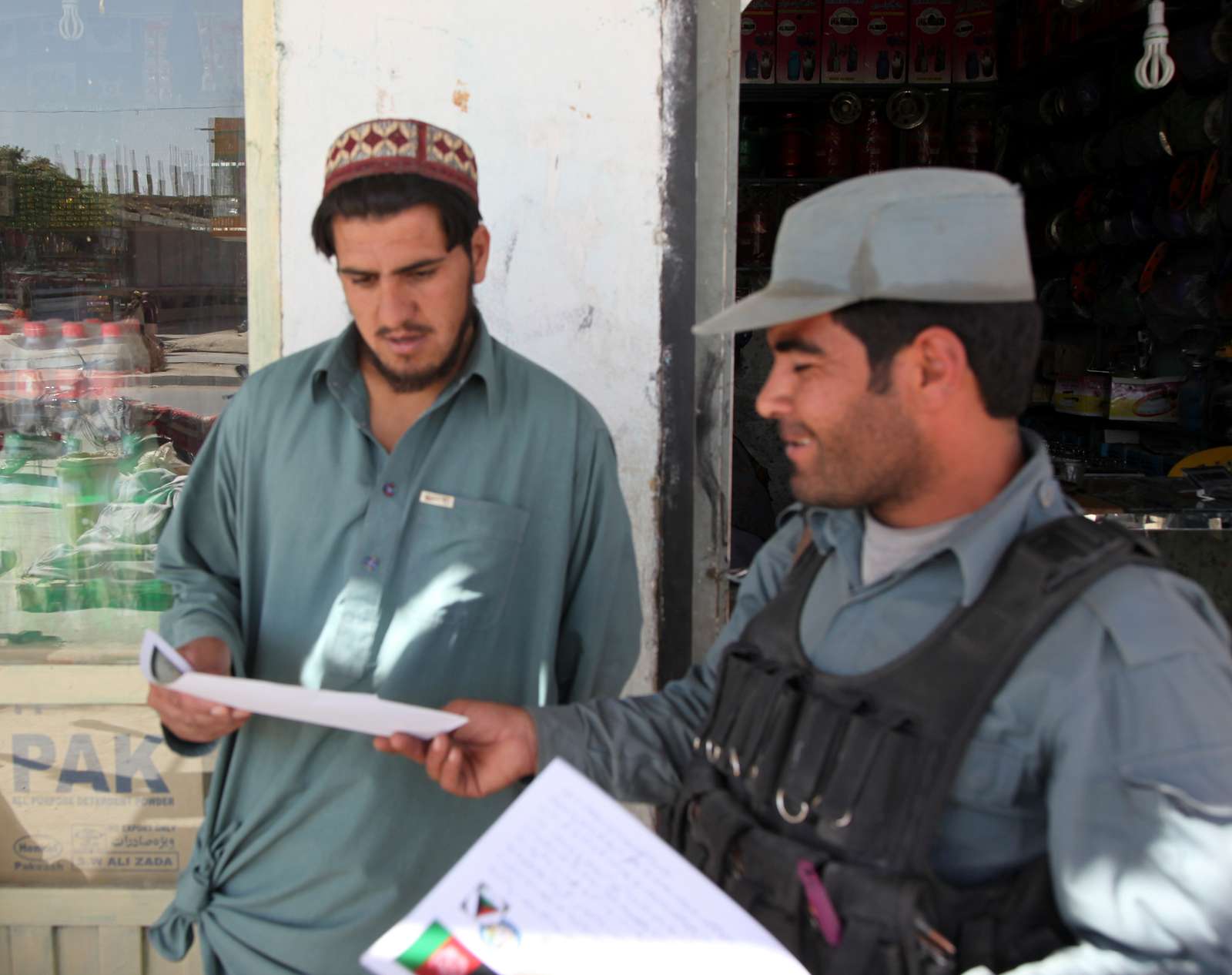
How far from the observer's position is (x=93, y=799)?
→ 107 inches

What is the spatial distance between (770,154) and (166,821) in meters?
4.98

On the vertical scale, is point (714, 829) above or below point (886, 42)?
below

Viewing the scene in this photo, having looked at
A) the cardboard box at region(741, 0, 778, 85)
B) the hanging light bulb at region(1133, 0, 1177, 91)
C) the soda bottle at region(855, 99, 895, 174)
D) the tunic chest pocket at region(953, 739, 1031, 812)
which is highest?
the cardboard box at region(741, 0, 778, 85)

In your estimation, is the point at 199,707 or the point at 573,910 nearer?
the point at 573,910

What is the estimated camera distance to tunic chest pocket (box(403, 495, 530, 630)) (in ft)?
5.77

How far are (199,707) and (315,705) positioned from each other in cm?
26

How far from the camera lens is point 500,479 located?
1.82 m

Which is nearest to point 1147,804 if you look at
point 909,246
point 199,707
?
point 909,246

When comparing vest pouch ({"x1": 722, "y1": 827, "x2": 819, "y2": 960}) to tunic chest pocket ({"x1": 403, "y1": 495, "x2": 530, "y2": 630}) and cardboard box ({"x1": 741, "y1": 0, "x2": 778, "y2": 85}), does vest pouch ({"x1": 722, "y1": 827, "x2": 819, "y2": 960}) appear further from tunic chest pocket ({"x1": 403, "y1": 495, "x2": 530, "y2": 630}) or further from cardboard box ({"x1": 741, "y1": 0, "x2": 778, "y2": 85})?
cardboard box ({"x1": 741, "y1": 0, "x2": 778, "y2": 85})

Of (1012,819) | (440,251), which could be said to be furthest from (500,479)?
(1012,819)

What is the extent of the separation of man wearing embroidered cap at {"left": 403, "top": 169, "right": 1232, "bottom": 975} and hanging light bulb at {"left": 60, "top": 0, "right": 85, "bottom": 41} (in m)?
2.13

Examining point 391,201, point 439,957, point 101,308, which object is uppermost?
point 391,201

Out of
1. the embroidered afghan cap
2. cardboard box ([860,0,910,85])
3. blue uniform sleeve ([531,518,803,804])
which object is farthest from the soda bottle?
blue uniform sleeve ([531,518,803,804])

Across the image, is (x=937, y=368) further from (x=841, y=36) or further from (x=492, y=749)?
(x=841, y=36)
